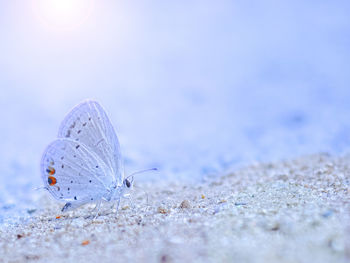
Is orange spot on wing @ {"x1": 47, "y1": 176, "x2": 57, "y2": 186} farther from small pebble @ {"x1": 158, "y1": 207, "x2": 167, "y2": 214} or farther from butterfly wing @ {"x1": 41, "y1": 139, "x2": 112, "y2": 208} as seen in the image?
small pebble @ {"x1": 158, "y1": 207, "x2": 167, "y2": 214}

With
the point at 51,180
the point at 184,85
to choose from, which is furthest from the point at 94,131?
the point at 184,85

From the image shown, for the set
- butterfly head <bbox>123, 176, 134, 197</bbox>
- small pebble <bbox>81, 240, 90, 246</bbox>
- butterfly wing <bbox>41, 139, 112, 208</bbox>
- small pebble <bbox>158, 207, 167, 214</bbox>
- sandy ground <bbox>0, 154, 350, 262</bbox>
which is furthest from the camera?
butterfly head <bbox>123, 176, 134, 197</bbox>

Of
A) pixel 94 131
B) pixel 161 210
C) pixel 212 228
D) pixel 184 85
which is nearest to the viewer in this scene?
pixel 212 228

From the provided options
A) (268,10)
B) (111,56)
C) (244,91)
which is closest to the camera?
(244,91)

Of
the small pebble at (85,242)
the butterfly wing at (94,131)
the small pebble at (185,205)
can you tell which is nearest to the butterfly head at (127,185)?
the butterfly wing at (94,131)

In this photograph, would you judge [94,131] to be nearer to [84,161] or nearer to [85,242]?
[84,161]

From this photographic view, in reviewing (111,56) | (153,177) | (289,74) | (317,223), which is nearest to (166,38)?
(111,56)

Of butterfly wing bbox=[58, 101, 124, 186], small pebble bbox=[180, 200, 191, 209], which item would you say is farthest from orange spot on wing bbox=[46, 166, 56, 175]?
small pebble bbox=[180, 200, 191, 209]

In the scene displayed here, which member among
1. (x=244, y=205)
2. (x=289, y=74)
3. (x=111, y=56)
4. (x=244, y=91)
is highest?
(x=111, y=56)

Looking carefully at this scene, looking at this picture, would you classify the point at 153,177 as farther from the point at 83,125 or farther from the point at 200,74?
the point at 200,74
